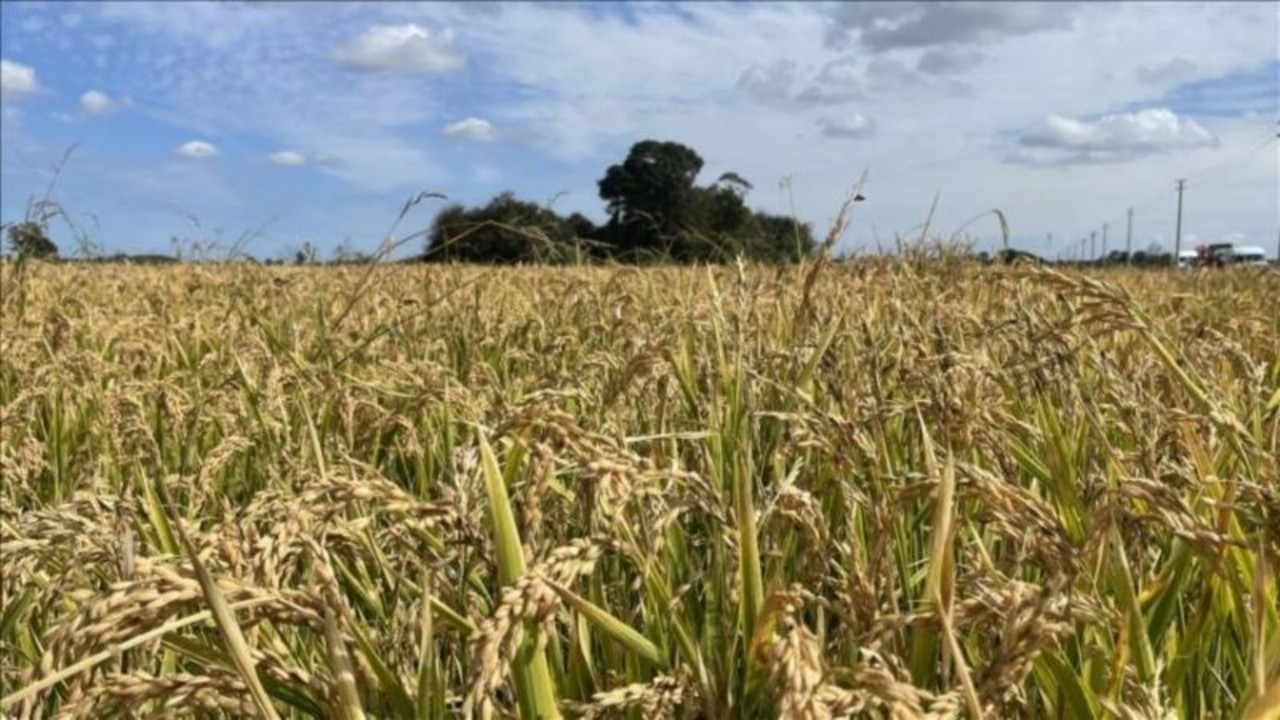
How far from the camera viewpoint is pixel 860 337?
2947 mm

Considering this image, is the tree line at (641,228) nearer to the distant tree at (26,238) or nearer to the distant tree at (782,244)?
the distant tree at (782,244)

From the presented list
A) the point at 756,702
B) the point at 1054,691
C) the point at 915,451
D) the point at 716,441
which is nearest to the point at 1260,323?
the point at 915,451

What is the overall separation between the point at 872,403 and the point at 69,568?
127cm

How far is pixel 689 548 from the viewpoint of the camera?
1932 millimetres

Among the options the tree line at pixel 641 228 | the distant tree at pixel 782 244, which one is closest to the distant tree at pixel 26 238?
the tree line at pixel 641 228

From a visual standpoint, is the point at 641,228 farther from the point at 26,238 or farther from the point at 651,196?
the point at 651,196

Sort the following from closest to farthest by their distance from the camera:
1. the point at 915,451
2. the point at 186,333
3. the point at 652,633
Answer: the point at 652,633
the point at 915,451
the point at 186,333

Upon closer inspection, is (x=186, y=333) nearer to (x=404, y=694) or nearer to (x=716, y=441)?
(x=716, y=441)

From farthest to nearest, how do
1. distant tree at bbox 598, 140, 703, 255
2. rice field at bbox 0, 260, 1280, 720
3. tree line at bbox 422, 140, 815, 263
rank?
distant tree at bbox 598, 140, 703, 255
tree line at bbox 422, 140, 815, 263
rice field at bbox 0, 260, 1280, 720

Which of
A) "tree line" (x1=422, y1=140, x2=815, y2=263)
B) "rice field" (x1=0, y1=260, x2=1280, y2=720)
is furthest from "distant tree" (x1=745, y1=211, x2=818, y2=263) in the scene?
"rice field" (x1=0, y1=260, x2=1280, y2=720)

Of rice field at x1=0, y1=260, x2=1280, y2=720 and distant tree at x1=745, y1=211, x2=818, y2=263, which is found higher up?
distant tree at x1=745, y1=211, x2=818, y2=263

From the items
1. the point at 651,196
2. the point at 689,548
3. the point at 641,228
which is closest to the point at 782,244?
the point at 641,228

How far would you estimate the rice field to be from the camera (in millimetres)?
1009

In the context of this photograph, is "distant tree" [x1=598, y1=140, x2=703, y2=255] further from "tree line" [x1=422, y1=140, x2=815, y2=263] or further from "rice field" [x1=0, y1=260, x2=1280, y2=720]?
"rice field" [x1=0, y1=260, x2=1280, y2=720]
